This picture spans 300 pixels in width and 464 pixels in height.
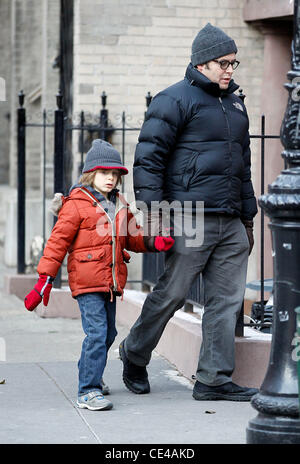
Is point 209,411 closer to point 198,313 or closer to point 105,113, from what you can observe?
point 198,313

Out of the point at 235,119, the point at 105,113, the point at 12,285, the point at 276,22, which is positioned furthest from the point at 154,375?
the point at 276,22

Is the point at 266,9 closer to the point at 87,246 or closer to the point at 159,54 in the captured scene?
the point at 159,54

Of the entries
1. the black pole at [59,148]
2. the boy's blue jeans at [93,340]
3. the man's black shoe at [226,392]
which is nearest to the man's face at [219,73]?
the boy's blue jeans at [93,340]

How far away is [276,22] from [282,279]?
649 centimetres

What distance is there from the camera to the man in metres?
5.77

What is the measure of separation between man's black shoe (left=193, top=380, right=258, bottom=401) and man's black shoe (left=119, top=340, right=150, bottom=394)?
37 centimetres

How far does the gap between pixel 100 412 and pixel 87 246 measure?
0.90m

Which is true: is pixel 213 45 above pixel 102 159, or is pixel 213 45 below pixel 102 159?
above

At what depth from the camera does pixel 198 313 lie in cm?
757

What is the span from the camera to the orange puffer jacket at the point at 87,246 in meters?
5.76

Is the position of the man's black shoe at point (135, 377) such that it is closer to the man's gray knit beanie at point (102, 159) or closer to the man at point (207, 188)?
the man at point (207, 188)

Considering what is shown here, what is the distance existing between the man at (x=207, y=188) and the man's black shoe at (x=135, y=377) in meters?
0.09

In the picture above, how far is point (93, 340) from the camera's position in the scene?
580cm

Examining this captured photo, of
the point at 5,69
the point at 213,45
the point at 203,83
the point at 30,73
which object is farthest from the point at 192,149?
the point at 5,69
